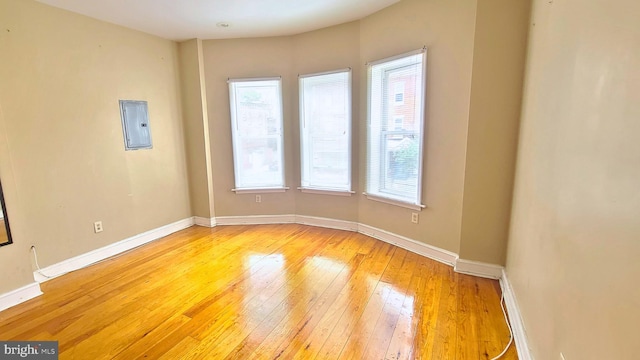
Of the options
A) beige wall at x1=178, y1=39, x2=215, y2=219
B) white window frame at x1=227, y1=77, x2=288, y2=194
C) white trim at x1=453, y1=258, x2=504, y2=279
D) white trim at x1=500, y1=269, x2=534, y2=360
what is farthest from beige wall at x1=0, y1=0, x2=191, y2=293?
white trim at x1=500, y1=269, x2=534, y2=360

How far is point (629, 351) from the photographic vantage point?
0.80 meters

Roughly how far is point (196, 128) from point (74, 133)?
1404 mm

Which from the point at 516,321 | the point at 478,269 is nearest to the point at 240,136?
the point at 478,269

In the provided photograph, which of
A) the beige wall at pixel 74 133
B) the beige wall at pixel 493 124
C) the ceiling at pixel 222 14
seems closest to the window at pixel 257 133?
the ceiling at pixel 222 14

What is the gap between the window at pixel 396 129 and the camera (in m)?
2.99

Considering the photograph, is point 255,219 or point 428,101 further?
point 255,219

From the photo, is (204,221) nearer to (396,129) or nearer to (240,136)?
(240,136)

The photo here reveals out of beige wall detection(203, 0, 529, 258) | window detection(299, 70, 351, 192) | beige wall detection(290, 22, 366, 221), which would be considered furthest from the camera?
window detection(299, 70, 351, 192)

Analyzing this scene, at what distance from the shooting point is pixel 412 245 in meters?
3.18

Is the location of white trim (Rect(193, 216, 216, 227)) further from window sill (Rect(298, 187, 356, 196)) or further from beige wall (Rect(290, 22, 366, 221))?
window sill (Rect(298, 187, 356, 196))

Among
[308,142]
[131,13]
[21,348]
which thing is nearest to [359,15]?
[308,142]

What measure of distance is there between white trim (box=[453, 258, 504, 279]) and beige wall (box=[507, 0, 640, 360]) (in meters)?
0.75

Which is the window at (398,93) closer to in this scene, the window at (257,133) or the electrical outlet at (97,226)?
the window at (257,133)

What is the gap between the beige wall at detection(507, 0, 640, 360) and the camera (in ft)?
2.81
